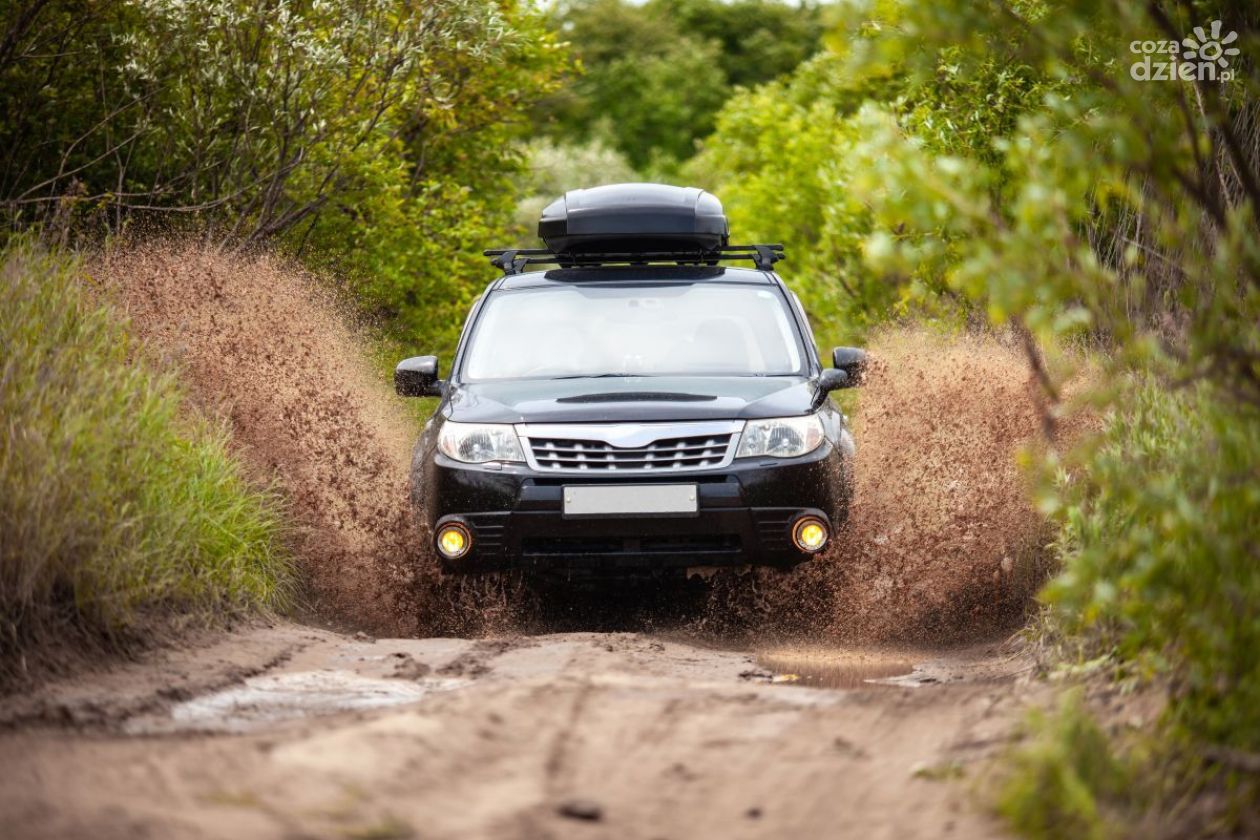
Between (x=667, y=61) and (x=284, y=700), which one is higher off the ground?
(x=667, y=61)

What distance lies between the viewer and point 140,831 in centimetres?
379

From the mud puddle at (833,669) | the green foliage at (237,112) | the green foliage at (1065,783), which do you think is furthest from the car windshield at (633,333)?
the green foliage at (1065,783)

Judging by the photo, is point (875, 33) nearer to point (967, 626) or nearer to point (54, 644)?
point (967, 626)

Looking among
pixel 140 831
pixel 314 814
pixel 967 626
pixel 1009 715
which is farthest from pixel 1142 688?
pixel 967 626

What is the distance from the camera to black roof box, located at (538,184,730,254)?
9898mm

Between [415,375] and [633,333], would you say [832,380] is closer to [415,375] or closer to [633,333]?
[633,333]

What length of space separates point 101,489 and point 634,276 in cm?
378

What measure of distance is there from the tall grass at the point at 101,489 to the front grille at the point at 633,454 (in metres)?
1.49

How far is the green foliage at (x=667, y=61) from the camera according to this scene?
6938cm

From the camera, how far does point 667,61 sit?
71.5 meters

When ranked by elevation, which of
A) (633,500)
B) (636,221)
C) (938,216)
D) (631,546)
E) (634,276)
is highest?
(938,216)

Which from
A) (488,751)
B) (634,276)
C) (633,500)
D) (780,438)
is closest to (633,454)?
(633,500)

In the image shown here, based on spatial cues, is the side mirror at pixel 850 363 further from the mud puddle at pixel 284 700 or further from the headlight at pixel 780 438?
the mud puddle at pixel 284 700

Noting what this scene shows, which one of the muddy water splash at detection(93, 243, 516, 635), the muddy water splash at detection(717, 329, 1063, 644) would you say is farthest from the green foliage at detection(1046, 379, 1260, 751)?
the muddy water splash at detection(93, 243, 516, 635)
